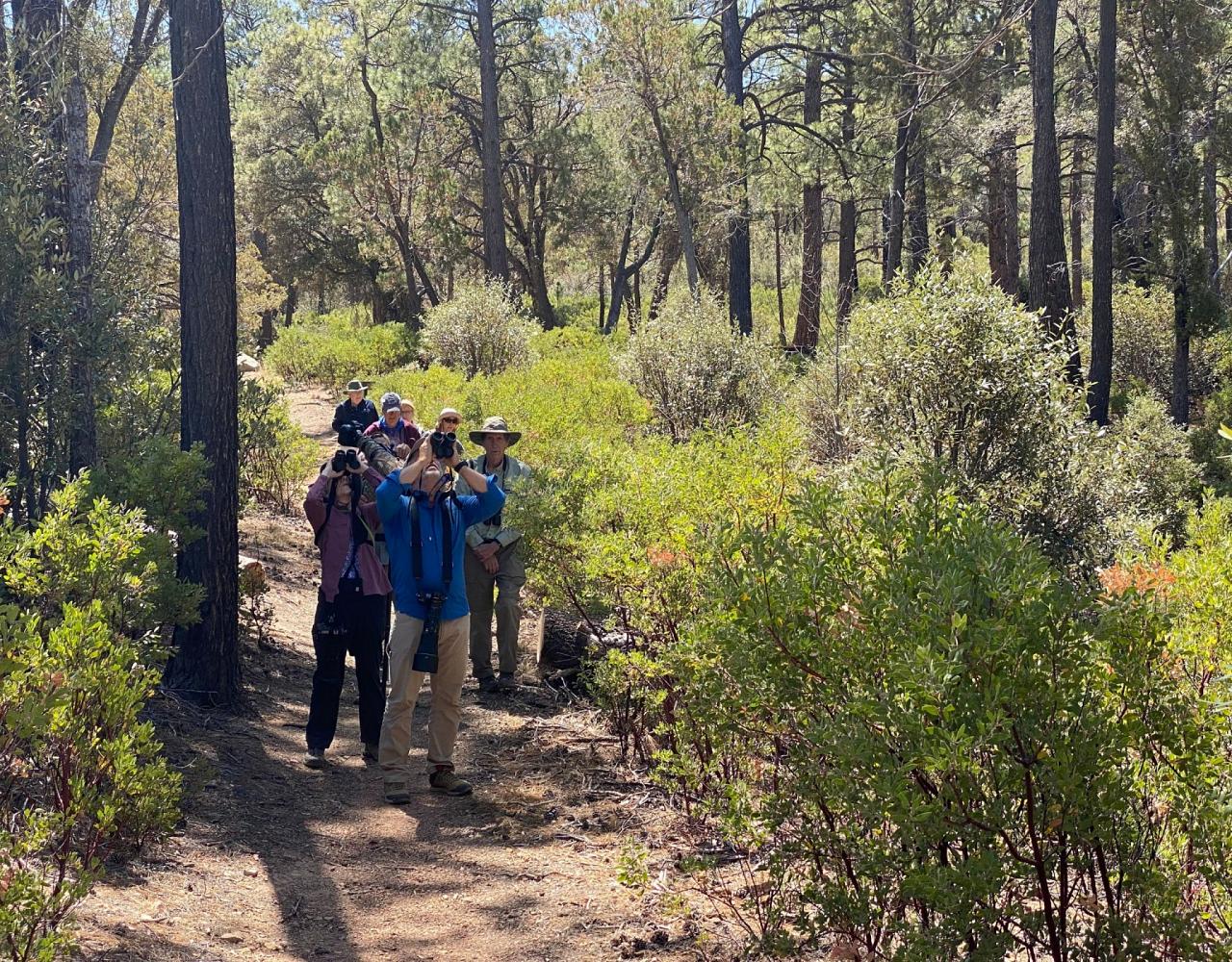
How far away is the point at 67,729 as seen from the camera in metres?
3.74

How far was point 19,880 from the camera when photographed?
298 centimetres

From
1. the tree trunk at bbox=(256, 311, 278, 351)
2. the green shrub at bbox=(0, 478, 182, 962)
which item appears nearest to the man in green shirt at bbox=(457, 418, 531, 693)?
the green shrub at bbox=(0, 478, 182, 962)

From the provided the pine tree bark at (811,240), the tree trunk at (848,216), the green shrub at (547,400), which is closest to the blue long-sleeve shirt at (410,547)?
the green shrub at (547,400)

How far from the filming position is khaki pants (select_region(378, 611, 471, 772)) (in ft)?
19.8

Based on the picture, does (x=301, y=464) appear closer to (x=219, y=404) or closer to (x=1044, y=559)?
(x=219, y=404)

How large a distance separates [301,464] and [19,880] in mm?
12080

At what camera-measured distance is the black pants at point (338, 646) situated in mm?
6535

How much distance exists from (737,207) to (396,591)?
1629 cm

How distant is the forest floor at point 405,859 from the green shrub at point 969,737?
1006 mm

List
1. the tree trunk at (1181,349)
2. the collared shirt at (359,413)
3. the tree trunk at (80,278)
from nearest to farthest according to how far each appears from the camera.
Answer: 1. the tree trunk at (80,278)
2. the collared shirt at (359,413)
3. the tree trunk at (1181,349)

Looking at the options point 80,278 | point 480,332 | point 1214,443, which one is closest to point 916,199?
point 1214,443

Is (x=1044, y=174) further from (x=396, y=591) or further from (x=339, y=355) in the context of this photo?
(x=339, y=355)

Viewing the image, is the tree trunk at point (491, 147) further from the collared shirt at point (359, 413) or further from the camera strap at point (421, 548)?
the camera strap at point (421, 548)

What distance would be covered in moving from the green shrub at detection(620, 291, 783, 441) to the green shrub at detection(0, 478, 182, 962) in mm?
10239
